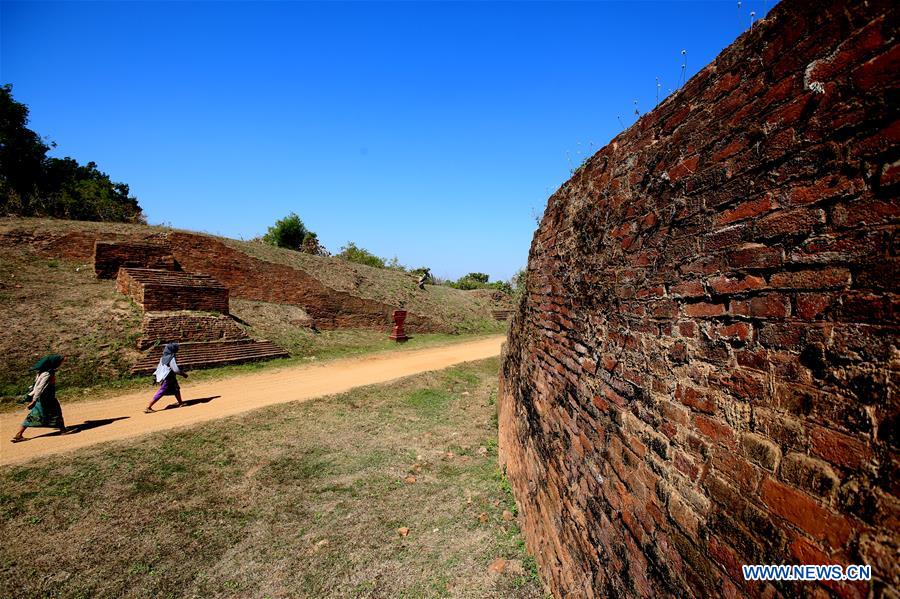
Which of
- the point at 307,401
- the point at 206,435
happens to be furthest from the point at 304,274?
the point at 206,435

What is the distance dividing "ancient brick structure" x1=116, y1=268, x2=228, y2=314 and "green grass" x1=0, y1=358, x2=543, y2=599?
743 cm

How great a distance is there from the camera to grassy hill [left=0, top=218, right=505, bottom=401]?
970cm

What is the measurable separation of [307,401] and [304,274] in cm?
1201

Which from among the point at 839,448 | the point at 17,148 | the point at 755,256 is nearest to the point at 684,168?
the point at 755,256

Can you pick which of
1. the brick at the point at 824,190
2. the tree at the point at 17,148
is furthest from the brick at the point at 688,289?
the tree at the point at 17,148

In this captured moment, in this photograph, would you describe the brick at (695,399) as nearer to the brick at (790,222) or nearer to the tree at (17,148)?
the brick at (790,222)

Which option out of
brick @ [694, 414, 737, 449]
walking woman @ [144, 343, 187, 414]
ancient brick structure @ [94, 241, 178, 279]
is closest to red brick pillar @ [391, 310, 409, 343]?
ancient brick structure @ [94, 241, 178, 279]

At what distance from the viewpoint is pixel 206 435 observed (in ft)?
21.7

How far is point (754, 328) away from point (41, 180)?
153 ft

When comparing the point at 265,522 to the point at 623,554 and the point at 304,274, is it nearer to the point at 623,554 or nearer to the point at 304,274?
the point at 623,554

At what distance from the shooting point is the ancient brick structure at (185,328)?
1115cm

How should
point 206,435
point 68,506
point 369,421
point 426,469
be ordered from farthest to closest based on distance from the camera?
1. point 369,421
2. point 206,435
3. point 426,469
4. point 68,506

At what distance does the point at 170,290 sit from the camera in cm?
1260

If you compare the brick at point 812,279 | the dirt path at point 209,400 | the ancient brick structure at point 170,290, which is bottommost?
the dirt path at point 209,400
